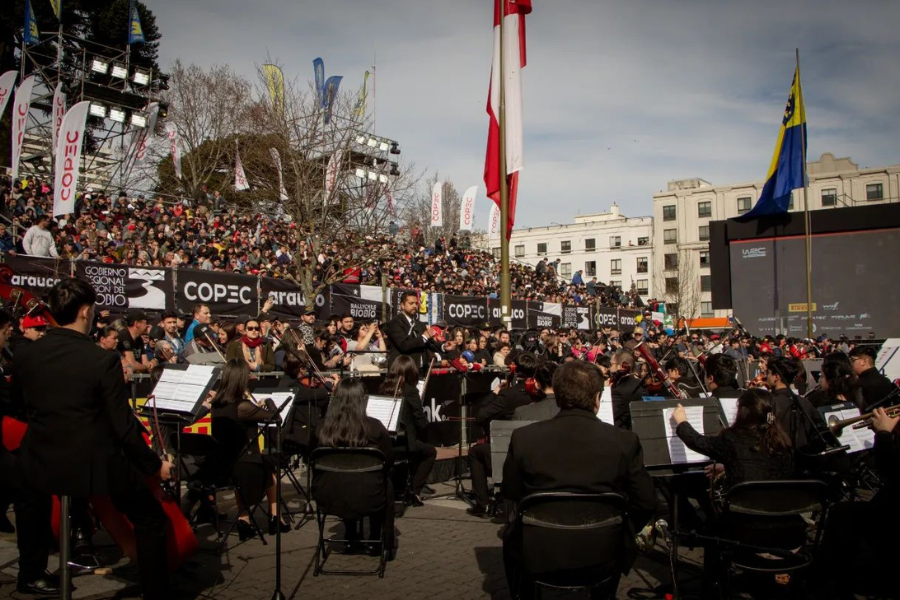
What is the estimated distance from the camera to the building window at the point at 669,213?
8094 centimetres

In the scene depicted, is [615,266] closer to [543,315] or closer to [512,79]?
[543,315]

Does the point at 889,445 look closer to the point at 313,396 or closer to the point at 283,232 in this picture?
the point at 313,396

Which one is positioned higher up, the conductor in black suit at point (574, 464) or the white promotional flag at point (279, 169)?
the white promotional flag at point (279, 169)

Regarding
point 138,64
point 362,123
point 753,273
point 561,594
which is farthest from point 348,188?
point 138,64

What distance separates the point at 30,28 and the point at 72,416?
34134mm

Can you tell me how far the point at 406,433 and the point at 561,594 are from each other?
2.84m

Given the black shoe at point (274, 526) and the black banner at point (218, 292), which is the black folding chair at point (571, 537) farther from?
the black banner at point (218, 292)

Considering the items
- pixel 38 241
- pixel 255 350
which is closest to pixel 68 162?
pixel 38 241

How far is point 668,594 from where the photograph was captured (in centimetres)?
535

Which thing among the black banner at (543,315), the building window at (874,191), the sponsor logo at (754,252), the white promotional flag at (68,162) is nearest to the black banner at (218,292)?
the white promotional flag at (68,162)

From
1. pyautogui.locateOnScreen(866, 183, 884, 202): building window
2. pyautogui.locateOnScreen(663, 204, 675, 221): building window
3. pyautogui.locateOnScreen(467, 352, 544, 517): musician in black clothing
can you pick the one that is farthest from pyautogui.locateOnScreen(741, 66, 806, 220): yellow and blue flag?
pyautogui.locateOnScreen(663, 204, 675, 221): building window

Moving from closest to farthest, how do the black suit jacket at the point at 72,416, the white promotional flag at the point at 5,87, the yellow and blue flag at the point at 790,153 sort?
the black suit jacket at the point at 72,416, the white promotional flag at the point at 5,87, the yellow and blue flag at the point at 790,153

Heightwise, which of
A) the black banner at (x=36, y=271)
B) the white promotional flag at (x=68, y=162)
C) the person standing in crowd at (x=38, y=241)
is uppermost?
the white promotional flag at (x=68, y=162)

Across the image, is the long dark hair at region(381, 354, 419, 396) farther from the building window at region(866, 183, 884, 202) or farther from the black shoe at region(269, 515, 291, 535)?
the building window at region(866, 183, 884, 202)
